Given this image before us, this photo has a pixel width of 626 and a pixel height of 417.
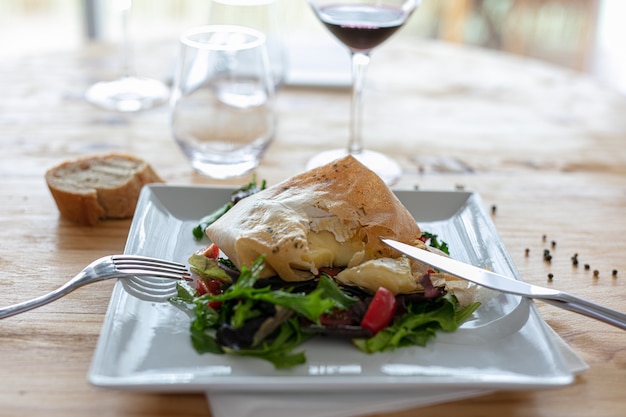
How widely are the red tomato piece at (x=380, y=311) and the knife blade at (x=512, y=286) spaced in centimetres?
12

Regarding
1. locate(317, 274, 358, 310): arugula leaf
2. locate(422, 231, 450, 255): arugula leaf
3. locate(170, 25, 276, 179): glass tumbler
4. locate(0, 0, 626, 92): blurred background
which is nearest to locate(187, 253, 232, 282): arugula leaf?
locate(317, 274, 358, 310): arugula leaf

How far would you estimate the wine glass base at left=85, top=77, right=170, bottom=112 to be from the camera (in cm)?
276

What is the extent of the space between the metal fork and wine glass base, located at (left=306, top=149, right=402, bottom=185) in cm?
84

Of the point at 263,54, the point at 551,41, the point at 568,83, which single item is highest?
the point at 263,54

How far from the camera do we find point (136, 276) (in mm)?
1446

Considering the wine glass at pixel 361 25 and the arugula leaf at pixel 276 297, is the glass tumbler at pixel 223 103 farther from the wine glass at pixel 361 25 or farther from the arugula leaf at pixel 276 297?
the arugula leaf at pixel 276 297

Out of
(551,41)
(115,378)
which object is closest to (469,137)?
(115,378)

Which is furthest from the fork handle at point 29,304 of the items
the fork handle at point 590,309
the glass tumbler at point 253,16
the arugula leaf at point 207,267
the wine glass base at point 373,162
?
the glass tumbler at point 253,16

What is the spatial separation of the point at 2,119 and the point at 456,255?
1695mm

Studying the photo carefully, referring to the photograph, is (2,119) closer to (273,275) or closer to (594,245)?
(273,275)

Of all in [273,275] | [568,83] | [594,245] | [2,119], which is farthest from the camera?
[568,83]

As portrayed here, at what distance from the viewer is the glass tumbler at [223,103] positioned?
81.2 inches

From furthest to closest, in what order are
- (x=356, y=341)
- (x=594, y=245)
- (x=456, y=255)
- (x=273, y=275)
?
(x=594, y=245), (x=456, y=255), (x=273, y=275), (x=356, y=341)

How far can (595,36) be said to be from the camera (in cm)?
600
